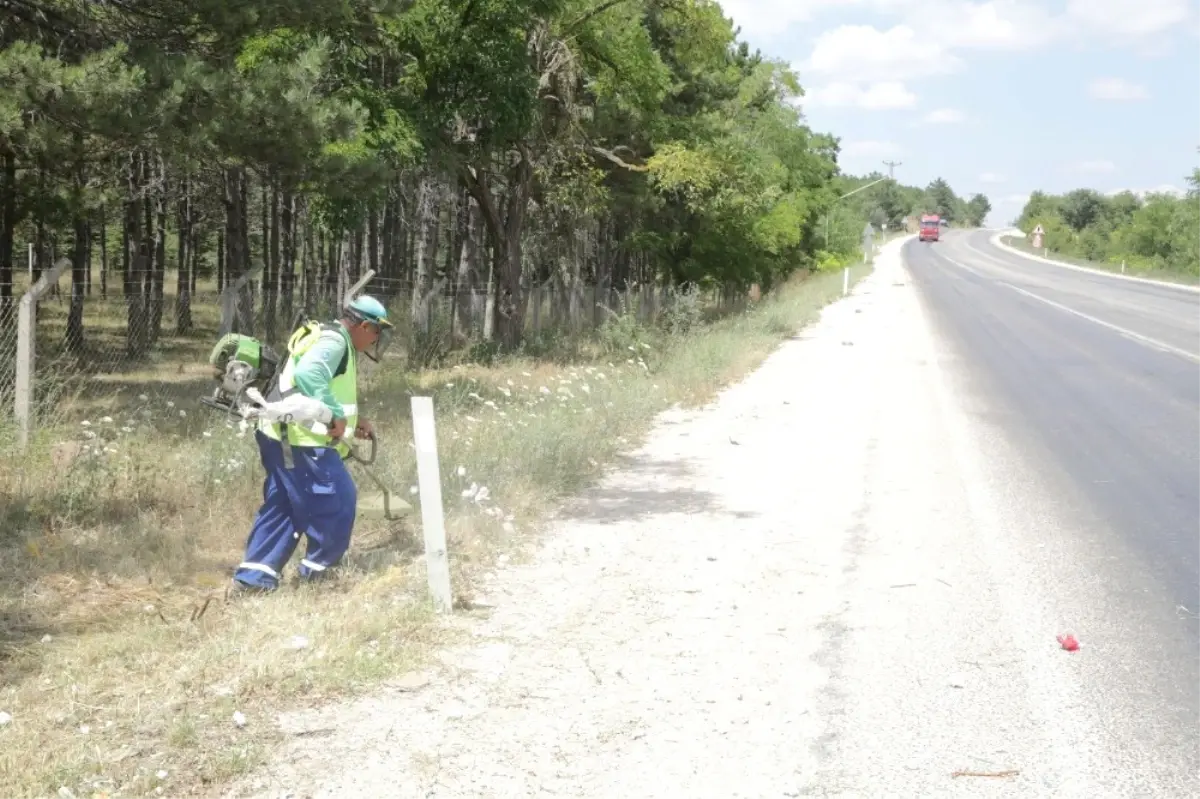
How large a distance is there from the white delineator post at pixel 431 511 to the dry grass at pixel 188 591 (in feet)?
0.45

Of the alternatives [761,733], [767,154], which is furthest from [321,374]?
[767,154]

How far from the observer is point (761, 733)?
169 inches

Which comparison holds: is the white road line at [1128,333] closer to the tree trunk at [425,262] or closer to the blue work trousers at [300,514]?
the tree trunk at [425,262]

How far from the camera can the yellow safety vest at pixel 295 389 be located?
5.75 metres

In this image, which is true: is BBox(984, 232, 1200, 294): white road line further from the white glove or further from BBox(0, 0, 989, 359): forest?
the white glove

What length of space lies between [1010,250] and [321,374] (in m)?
97.1

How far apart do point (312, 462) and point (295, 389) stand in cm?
39

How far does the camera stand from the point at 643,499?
8.48 m

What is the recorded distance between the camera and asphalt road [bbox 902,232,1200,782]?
4.75 m

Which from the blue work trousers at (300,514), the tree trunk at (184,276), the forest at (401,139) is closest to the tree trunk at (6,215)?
the forest at (401,139)

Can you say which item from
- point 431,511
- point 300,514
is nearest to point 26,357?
point 300,514

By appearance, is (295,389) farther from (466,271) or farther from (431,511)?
(466,271)

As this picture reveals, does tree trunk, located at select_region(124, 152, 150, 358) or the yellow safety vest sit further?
tree trunk, located at select_region(124, 152, 150, 358)

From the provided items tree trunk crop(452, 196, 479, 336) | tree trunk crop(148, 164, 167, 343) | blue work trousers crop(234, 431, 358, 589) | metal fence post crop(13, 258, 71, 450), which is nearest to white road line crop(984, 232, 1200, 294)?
tree trunk crop(452, 196, 479, 336)
